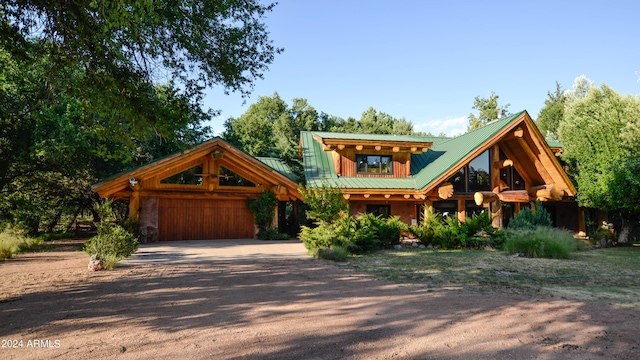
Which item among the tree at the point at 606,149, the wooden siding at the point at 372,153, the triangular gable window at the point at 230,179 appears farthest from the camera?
the wooden siding at the point at 372,153

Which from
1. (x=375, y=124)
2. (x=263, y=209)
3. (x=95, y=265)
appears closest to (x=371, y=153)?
(x=263, y=209)

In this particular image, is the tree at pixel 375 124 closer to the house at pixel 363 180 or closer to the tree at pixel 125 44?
the house at pixel 363 180

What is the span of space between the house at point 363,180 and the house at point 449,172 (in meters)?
0.05

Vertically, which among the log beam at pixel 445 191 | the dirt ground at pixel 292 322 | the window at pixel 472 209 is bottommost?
the dirt ground at pixel 292 322

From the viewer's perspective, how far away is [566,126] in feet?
64.7

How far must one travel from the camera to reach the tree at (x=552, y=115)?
43.0 m

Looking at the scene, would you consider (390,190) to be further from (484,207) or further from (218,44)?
(218,44)

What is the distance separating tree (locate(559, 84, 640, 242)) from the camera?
16.2 m

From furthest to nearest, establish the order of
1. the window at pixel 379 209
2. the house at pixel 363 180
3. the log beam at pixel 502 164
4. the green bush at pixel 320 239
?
1. the window at pixel 379 209
2. the log beam at pixel 502 164
3. the house at pixel 363 180
4. the green bush at pixel 320 239

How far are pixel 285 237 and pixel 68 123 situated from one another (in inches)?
424

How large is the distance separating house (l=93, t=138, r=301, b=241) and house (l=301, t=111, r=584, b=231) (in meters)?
2.95

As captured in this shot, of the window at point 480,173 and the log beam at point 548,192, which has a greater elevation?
the window at point 480,173

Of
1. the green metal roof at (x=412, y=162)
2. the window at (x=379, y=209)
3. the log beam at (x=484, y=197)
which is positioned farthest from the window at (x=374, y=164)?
the log beam at (x=484, y=197)

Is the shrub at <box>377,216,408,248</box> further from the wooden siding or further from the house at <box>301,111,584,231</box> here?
the wooden siding
